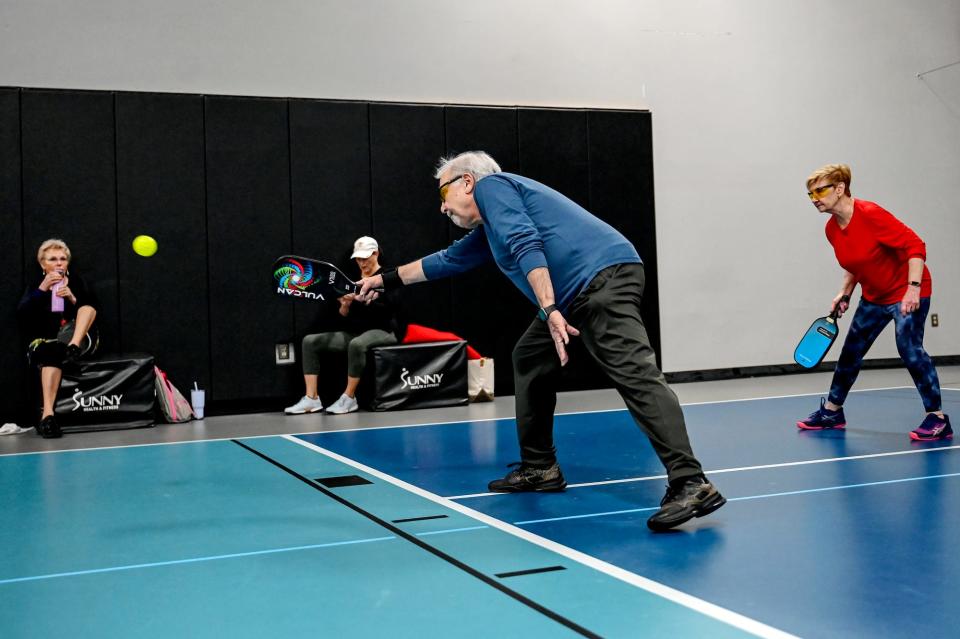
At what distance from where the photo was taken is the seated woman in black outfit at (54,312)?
24.0 ft

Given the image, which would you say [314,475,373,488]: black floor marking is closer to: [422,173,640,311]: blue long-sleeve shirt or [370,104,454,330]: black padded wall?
[422,173,640,311]: blue long-sleeve shirt

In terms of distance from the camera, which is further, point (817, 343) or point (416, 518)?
point (817, 343)

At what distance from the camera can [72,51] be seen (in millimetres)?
8539

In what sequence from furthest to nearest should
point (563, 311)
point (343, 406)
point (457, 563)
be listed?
1. point (343, 406)
2. point (563, 311)
3. point (457, 563)

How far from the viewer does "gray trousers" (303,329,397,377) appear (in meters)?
8.34

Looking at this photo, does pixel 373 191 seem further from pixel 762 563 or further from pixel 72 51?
pixel 762 563

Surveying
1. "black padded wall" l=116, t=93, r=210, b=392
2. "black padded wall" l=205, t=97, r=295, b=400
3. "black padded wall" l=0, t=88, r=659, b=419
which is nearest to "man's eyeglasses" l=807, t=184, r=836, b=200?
"black padded wall" l=0, t=88, r=659, b=419

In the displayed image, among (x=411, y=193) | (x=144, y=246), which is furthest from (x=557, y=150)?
(x=144, y=246)

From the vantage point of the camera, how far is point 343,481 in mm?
4582

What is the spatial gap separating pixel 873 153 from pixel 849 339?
267 inches

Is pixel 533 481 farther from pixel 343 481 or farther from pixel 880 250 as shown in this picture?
pixel 880 250

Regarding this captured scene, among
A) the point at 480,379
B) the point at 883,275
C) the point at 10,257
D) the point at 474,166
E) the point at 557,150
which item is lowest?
the point at 480,379

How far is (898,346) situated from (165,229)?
623 cm

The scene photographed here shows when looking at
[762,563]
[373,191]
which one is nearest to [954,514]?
[762,563]
